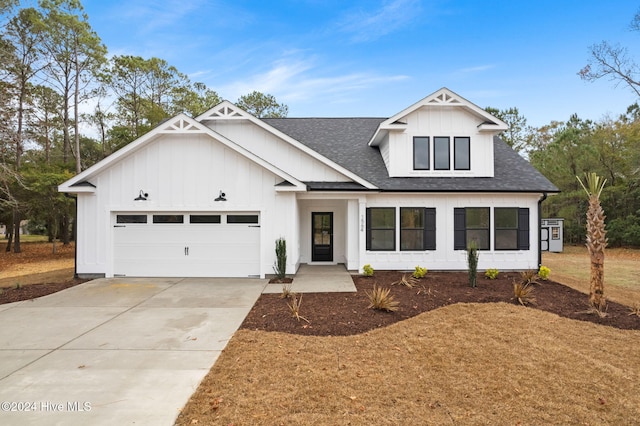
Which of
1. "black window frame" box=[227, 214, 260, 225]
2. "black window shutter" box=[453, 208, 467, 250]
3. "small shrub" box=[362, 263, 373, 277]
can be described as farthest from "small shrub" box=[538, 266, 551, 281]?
"black window frame" box=[227, 214, 260, 225]

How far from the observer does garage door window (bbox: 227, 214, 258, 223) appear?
1097 centimetres

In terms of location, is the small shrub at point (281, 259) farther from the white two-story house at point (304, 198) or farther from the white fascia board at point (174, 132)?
the white fascia board at point (174, 132)

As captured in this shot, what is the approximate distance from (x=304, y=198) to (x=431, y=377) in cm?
805

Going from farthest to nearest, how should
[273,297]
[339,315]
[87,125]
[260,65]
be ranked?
[87,125]
[260,65]
[273,297]
[339,315]

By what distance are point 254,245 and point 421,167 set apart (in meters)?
6.84

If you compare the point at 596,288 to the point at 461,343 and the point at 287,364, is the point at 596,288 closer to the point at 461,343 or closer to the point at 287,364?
the point at 461,343

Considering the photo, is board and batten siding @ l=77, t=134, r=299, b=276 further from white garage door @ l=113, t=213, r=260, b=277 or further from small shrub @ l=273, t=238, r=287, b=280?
small shrub @ l=273, t=238, r=287, b=280

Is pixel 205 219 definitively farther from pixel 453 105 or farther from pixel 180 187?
pixel 453 105

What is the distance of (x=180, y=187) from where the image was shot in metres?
10.8

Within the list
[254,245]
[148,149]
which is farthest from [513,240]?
[148,149]

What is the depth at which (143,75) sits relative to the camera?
26656mm

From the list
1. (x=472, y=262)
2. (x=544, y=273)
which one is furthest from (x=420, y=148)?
(x=544, y=273)

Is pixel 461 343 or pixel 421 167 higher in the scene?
pixel 421 167

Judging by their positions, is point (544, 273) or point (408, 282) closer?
point (408, 282)
